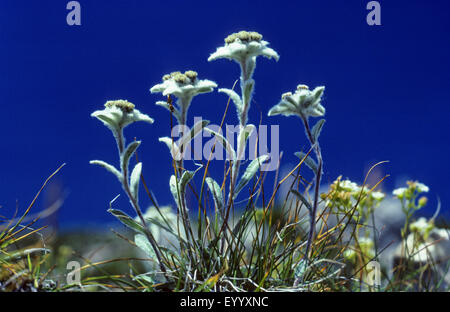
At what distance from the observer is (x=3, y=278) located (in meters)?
1.89

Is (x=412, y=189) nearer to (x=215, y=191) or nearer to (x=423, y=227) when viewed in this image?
(x=423, y=227)

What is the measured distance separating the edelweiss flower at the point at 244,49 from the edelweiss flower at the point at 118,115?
46 centimetres

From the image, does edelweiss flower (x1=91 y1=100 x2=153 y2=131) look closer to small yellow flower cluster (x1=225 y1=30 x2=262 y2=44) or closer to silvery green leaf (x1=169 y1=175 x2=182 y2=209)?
silvery green leaf (x1=169 y1=175 x2=182 y2=209)

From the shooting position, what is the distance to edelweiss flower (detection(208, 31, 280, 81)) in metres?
1.92

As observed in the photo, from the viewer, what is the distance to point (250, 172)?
6.85ft

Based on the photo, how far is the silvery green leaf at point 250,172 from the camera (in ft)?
6.72

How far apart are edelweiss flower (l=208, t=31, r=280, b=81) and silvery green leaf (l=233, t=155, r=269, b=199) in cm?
50

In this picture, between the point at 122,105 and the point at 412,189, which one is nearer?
the point at 122,105

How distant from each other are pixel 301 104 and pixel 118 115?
0.88 metres

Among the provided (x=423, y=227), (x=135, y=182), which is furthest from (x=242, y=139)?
(x=423, y=227)

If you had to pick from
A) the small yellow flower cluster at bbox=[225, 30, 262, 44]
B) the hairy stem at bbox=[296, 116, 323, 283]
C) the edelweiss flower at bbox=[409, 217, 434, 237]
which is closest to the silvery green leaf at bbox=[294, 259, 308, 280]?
the hairy stem at bbox=[296, 116, 323, 283]

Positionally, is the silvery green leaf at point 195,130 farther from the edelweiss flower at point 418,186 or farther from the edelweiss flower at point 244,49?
the edelweiss flower at point 418,186
